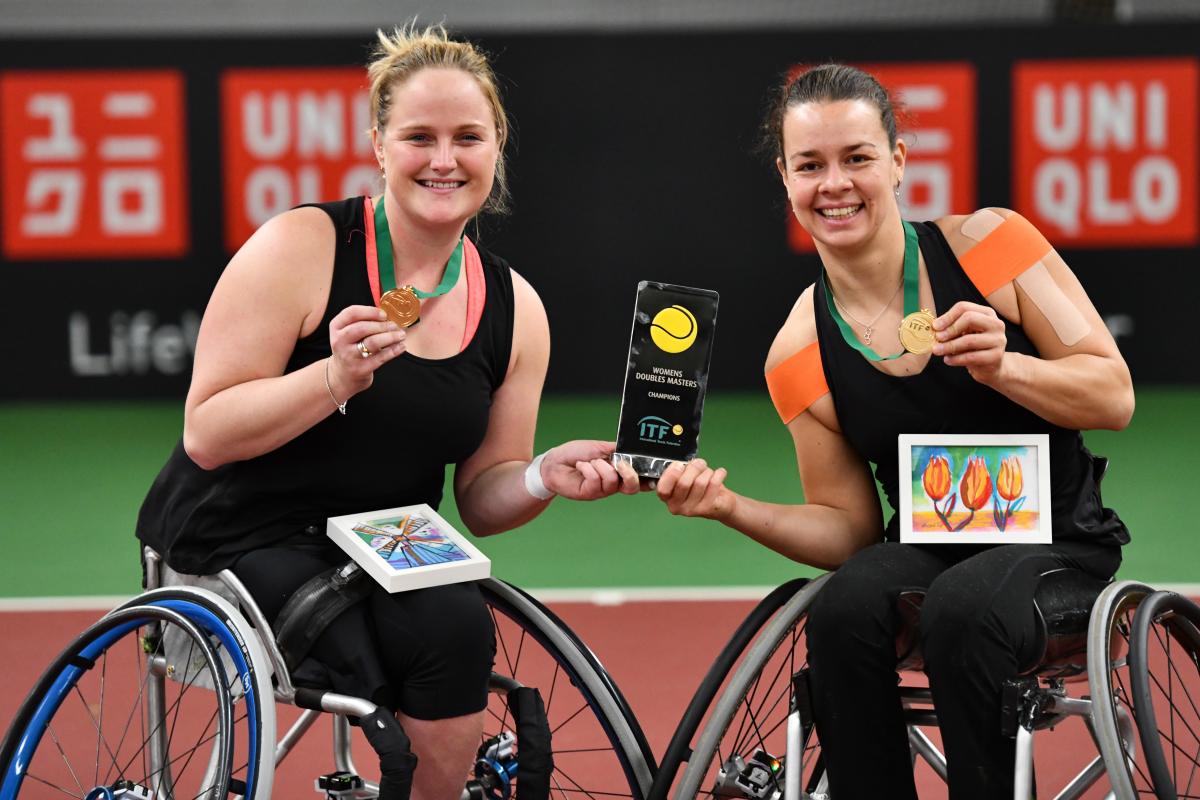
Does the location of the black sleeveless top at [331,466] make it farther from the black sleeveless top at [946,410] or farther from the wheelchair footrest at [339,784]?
the black sleeveless top at [946,410]

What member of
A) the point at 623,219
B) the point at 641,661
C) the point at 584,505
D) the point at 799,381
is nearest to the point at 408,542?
the point at 799,381

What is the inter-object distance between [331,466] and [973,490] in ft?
3.44

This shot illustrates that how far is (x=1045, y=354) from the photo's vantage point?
108 inches

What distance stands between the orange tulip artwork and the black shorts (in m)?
0.74

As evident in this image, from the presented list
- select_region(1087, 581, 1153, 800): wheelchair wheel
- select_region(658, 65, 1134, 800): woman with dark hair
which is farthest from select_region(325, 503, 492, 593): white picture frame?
select_region(1087, 581, 1153, 800): wheelchair wheel

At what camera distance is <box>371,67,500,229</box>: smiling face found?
2.71m

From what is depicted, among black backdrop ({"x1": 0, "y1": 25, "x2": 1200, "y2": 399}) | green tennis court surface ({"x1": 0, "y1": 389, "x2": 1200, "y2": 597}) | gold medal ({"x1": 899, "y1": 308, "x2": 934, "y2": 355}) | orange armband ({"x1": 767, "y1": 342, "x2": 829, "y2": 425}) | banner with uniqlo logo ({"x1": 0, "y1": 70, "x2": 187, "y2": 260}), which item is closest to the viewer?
gold medal ({"x1": 899, "y1": 308, "x2": 934, "y2": 355})

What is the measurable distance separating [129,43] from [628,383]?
19.2ft

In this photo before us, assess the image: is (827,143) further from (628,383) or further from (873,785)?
(873,785)

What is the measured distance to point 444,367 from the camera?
2.71 m

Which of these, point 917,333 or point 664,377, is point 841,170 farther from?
point 664,377

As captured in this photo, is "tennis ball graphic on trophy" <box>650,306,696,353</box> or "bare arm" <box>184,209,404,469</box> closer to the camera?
"bare arm" <box>184,209,404,469</box>

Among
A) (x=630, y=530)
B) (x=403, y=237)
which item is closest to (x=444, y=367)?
(x=403, y=237)

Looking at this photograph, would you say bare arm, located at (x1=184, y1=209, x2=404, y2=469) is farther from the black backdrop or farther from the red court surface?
the black backdrop
